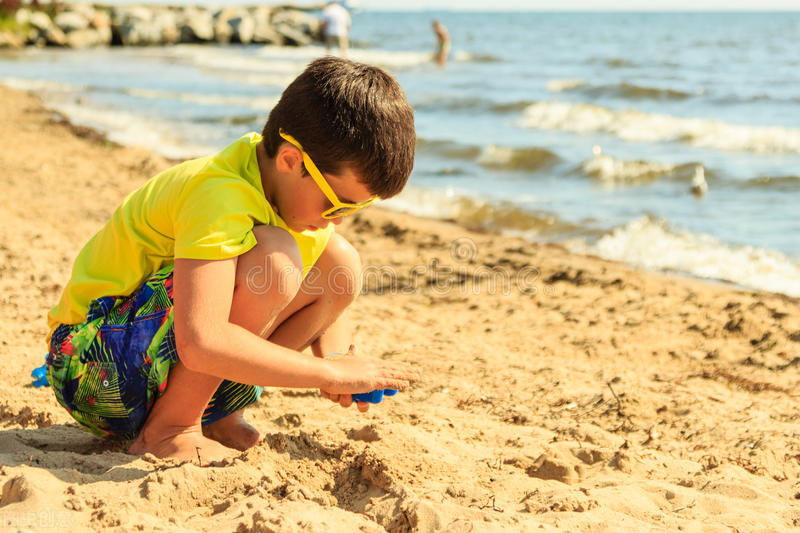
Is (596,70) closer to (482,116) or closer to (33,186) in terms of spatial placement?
(482,116)

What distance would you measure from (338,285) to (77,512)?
971mm

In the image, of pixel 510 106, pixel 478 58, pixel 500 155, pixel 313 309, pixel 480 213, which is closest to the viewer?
pixel 313 309

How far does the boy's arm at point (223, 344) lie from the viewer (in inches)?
72.6

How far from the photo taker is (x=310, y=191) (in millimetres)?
2074

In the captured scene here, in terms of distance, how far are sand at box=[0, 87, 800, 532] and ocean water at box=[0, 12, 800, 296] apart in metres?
0.91

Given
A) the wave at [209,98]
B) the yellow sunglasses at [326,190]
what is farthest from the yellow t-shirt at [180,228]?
the wave at [209,98]

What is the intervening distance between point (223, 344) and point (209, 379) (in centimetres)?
25

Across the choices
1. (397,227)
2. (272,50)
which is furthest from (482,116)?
(272,50)

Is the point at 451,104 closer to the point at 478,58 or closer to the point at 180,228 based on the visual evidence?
the point at 180,228

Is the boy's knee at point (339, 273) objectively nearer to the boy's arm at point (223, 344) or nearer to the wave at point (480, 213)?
the boy's arm at point (223, 344)

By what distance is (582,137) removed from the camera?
9969 millimetres

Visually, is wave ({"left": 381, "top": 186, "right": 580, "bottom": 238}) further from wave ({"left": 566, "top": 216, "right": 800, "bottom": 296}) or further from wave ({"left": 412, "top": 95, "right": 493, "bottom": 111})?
wave ({"left": 412, "top": 95, "right": 493, "bottom": 111})

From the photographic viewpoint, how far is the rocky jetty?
2491 centimetres
